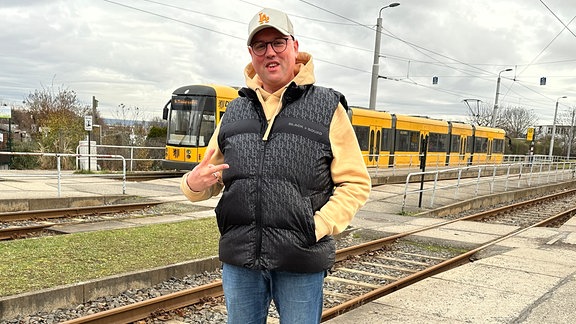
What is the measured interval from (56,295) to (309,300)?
3.66 metres

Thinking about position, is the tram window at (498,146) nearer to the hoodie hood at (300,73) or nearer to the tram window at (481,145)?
the tram window at (481,145)

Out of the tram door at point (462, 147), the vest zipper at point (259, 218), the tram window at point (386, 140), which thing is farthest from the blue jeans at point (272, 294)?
the tram door at point (462, 147)

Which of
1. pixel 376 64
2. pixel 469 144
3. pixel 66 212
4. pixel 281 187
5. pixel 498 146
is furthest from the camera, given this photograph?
pixel 498 146

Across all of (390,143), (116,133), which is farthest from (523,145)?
(116,133)

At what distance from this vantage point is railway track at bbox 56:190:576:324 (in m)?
4.67

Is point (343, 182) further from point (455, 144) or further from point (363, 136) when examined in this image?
point (455, 144)

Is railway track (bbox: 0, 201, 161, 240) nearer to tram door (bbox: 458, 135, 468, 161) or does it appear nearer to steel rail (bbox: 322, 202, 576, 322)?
steel rail (bbox: 322, 202, 576, 322)

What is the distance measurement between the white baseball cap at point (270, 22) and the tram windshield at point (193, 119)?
1542 cm

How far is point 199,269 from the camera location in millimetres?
6176

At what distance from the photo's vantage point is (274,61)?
6.45ft

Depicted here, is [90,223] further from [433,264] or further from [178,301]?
[433,264]

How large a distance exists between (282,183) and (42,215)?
30.3 feet

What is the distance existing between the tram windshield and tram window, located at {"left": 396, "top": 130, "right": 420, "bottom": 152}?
11053 mm

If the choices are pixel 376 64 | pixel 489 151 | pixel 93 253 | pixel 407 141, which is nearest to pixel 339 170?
pixel 93 253
